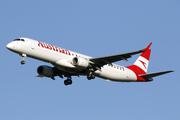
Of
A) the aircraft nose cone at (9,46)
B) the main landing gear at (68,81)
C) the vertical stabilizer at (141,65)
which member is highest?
the vertical stabilizer at (141,65)

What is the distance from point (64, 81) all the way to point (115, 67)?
7.74m

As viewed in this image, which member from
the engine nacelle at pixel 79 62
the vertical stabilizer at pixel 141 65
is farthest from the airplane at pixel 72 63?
the vertical stabilizer at pixel 141 65

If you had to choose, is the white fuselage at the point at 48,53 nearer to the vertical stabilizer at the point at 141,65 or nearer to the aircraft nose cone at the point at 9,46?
the aircraft nose cone at the point at 9,46

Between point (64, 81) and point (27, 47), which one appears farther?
point (64, 81)

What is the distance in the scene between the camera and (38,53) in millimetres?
37188

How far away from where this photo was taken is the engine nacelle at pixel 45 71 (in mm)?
43156

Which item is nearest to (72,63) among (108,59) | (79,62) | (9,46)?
(79,62)

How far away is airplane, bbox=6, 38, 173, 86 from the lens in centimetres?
3706

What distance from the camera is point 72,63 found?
38.6 m

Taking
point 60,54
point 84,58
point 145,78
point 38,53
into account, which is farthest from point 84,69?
point 145,78

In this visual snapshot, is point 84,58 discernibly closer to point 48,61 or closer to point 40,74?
point 48,61

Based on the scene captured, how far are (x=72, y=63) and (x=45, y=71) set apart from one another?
6245 mm

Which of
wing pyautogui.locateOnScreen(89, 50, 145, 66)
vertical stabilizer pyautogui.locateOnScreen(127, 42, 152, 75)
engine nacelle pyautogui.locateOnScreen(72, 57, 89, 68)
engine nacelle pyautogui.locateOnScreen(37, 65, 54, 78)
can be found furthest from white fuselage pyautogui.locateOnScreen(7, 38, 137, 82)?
vertical stabilizer pyautogui.locateOnScreen(127, 42, 152, 75)

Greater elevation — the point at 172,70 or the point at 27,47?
the point at 27,47
